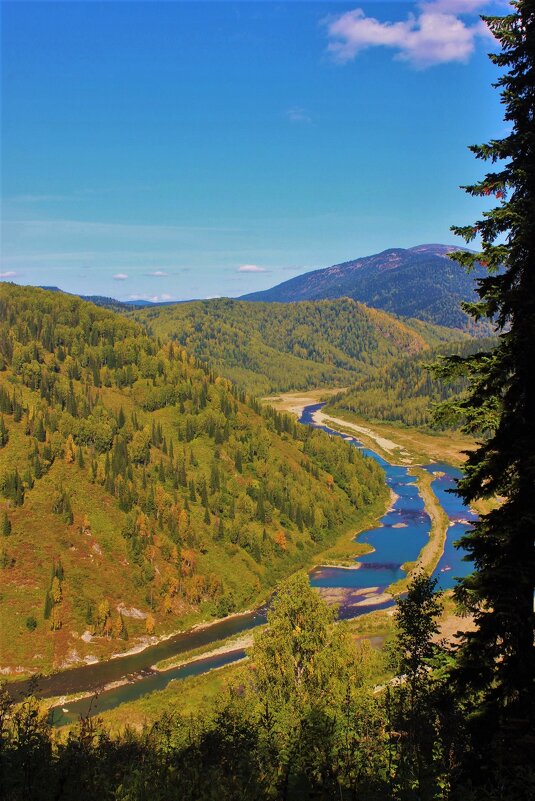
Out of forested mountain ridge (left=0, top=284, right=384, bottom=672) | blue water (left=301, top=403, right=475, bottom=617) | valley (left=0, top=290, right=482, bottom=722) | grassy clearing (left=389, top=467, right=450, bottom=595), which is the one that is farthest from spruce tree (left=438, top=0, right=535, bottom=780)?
forested mountain ridge (left=0, top=284, right=384, bottom=672)

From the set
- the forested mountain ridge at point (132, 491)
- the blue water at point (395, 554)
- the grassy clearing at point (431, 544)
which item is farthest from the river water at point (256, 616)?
the forested mountain ridge at point (132, 491)

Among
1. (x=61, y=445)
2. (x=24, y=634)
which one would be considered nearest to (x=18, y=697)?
(x=24, y=634)

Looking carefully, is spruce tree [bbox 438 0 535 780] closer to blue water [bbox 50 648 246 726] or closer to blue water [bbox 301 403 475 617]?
blue water [bbox 50 648 246 726]

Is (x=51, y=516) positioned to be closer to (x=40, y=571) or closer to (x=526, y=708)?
(x=40, y=571)

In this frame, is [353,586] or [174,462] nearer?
[353,586]

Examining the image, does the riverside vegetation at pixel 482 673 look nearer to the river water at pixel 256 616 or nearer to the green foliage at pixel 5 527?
the river water at pixel 256 616
